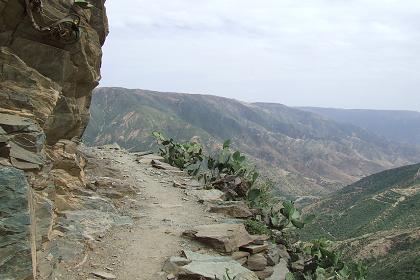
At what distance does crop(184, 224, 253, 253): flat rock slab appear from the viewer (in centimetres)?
1308

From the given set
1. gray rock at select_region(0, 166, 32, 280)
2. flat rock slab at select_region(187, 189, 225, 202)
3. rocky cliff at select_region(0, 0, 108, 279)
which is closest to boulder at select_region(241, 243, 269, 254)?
flat rock slab at select_region(187, 189, 225, 202)

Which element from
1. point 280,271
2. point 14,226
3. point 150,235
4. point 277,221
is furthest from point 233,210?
point 14,226

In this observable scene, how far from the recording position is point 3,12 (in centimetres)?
1118

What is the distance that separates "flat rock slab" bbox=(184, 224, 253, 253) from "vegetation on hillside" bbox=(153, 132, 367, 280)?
5.01 feet

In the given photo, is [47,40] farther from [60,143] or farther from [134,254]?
[134,254]

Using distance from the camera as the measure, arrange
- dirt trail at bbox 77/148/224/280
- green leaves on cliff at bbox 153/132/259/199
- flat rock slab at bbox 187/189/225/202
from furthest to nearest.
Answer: green leaves on cliff at bbox 153/132/259/199 → flat rock slab at bbox 187/189/225/202 → dirt trail at bbox 77/148/224/280

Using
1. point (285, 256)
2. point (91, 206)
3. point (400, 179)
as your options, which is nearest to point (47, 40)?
point (91, 206)

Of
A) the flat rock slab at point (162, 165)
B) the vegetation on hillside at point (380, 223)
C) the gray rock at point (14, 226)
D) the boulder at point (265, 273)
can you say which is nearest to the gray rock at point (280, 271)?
the boulder at point (265, 273)

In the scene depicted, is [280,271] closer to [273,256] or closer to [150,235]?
[273,256]

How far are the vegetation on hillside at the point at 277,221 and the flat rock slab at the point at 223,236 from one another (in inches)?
60.1

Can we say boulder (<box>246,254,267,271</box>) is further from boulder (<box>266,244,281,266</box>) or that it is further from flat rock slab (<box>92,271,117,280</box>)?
flat rock slab (<box>92,271,117,280</box>)

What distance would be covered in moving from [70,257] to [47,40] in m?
5.80

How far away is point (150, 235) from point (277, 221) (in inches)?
219

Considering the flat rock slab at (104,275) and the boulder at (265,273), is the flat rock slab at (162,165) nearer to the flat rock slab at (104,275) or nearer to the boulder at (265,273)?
the boulder at (265,273)
